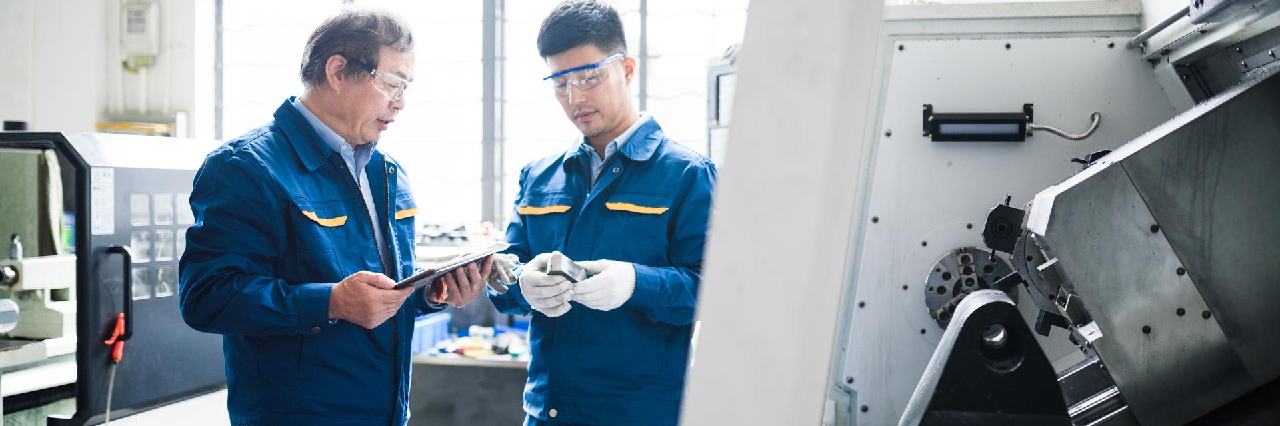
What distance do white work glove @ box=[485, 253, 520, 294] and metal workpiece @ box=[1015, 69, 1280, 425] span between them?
105 centimetres

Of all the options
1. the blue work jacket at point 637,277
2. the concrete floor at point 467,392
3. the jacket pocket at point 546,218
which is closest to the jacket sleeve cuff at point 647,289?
the blue work jacket at point 637,277

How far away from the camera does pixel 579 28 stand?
1.82m

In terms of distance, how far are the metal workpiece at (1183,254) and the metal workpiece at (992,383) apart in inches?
15.4

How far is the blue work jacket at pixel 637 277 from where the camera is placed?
1.69 m

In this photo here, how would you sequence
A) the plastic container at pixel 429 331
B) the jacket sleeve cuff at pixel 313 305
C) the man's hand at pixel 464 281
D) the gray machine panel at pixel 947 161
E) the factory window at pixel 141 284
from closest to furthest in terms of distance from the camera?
the jacket sleeve cuff at pixel 313 305
the man's hand at pixel 464 281
the gray machine panel at pixel 947 161
the factory window at pixel 141 284
the plastic container at pixel 429 331

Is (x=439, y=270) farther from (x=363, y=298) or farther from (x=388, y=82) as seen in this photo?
(x=388, y=82)

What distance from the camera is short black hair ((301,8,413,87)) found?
5.51 ft

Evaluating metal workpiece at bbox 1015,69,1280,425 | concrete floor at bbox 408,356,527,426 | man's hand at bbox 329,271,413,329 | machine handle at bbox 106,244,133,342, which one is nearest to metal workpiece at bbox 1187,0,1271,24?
metal workpiece at bbox 1015,69,1280,425

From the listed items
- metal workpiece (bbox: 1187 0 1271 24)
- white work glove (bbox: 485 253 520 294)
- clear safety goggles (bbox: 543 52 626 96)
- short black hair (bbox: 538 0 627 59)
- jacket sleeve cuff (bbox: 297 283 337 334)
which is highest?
short black hair (bbox: 538 0 627 59)

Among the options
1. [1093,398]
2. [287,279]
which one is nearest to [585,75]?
[287,279]

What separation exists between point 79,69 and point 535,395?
16.1ft

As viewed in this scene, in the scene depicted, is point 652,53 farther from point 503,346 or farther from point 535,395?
point 535,395

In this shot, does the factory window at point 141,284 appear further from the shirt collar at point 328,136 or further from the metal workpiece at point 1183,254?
the metal workpiece at point 1183,254

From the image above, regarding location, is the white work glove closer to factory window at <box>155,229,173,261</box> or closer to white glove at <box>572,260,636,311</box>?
white glove at <box>572,260,636,311</box>
